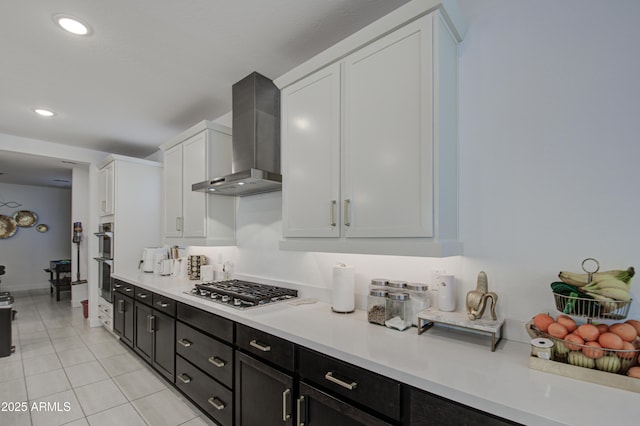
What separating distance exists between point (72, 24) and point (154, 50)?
46cm

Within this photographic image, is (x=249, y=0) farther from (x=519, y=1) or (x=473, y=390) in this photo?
(x=473, y=390)

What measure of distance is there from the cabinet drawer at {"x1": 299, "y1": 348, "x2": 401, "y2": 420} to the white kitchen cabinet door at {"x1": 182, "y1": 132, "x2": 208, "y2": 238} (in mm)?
1926

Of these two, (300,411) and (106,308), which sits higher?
(300,411)

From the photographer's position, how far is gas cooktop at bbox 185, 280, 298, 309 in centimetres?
212

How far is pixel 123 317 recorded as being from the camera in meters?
3.50

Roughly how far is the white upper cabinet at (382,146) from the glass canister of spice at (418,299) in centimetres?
27

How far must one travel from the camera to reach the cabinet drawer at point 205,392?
1.95m

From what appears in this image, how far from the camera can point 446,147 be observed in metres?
1.46

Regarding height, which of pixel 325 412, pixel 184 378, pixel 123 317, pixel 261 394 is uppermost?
pixel 325 412

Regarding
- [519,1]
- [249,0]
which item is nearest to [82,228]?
[249,0]

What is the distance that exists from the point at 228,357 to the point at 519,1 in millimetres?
2508

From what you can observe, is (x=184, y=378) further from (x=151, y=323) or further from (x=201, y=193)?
(x=201, y=193)

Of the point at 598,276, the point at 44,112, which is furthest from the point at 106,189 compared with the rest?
the point at 598,276

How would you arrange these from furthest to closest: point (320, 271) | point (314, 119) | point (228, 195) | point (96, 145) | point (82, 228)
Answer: point (82, 228) → point (96, 145) → point (228, 195) → point (320, 271) → point (314, 119)
